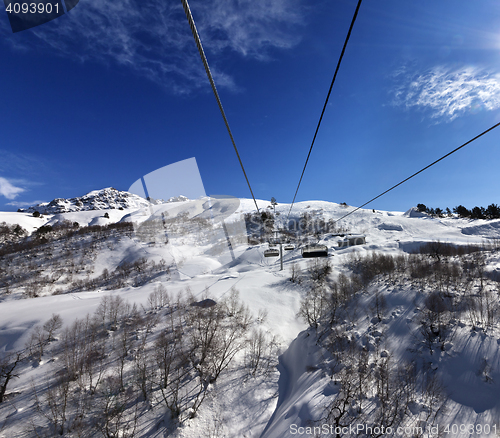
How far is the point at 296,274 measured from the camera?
38.3 metres

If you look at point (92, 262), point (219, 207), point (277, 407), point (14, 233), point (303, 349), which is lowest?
point (277, 407)

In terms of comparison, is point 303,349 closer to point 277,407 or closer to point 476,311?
point 277,407

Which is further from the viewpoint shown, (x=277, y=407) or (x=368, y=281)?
(x=368, y=281)

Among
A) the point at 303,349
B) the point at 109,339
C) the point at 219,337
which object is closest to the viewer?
the point at 303,349

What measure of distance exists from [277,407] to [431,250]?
42.7 meters

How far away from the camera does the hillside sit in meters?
11.9

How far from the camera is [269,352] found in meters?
20.6

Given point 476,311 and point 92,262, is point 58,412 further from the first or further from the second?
point 92,262

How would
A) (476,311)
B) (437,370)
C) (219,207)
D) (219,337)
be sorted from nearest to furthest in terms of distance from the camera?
(437,370) < (476,311) < (219,337) < (219,207)

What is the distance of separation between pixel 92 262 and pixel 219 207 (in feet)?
212

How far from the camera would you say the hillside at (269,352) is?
39.1 ft

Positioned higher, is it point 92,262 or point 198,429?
point 92,262

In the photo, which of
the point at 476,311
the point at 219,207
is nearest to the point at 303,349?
the point at 476,311

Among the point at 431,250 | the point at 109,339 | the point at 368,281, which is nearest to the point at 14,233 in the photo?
the point at 109,339
